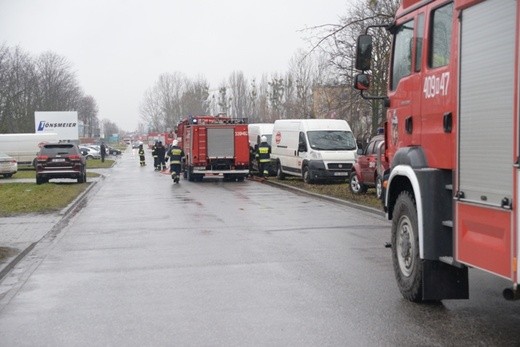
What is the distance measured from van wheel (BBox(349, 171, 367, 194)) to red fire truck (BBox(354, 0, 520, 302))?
13.5 metres

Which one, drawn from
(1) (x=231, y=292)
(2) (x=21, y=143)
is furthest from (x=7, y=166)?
(1) (x=231, y=292)

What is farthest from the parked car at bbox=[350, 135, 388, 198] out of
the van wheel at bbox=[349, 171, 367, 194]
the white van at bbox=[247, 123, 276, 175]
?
the white van at bbox=[247, 123, 276, 175]

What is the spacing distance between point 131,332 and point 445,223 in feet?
9.41

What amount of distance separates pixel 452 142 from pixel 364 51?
8.07 ft

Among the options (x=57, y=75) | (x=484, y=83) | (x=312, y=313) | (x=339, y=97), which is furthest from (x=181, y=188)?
(x=57, y=75)

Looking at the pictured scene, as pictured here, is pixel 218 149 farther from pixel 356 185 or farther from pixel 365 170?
pixel 365 170

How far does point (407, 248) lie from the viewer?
310 inches

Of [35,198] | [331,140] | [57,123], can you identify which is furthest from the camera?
[57,123]

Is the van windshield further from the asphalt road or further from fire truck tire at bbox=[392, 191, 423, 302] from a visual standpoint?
fire truck tire at bbox=[392, 191, 423, 302]

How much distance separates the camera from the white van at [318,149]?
1081 inches

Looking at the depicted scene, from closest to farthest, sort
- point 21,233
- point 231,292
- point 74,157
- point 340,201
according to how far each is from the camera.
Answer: point 231,292 < point 21,233 < point 340,201 < point 74,157

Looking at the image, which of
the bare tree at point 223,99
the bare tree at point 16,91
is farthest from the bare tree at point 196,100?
the bare tree at point 16,91

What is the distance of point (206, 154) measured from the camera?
32.2m

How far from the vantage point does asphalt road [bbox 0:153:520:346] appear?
671cm
